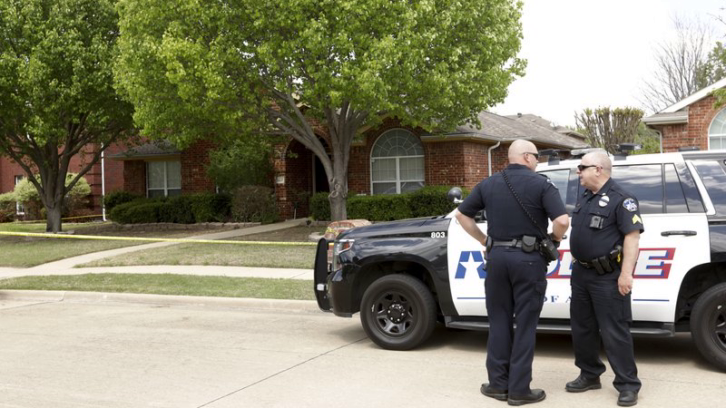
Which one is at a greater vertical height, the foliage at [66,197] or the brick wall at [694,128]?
the brick wall at [694,128]

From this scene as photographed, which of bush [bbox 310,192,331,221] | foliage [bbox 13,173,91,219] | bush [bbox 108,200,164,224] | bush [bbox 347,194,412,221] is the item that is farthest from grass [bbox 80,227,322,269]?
foliage [bbox 13,173,91,219]

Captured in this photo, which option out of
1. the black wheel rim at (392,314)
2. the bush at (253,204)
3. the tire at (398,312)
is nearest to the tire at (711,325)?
the tire at (398,312)

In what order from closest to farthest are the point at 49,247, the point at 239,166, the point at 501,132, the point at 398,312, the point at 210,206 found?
1. the point at 398,312
2. the point at 49,247
3. the point at 239,166
4. the point at 210,206
5. the point at 501,132

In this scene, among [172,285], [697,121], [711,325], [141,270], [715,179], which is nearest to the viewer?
[711,325]

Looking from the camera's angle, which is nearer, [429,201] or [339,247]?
[339,247]

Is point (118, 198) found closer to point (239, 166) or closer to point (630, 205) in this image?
point (239, 166)

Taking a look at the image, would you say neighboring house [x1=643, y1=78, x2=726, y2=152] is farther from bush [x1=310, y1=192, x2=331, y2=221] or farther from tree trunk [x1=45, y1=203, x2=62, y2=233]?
tree trunk [x1=45, y1=203, x2=62, y2=233]

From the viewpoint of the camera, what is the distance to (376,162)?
2489 cm

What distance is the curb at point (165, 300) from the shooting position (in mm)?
10305

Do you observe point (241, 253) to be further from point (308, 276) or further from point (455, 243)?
point (455, 243)

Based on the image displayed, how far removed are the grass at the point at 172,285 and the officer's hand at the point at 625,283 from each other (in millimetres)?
5744

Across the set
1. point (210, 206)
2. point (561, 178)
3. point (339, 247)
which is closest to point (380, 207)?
point (210, 206)

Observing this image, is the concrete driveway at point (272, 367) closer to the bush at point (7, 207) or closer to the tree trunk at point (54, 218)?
the tree trunk at point (54, 218)

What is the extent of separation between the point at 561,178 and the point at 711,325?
178 cm
